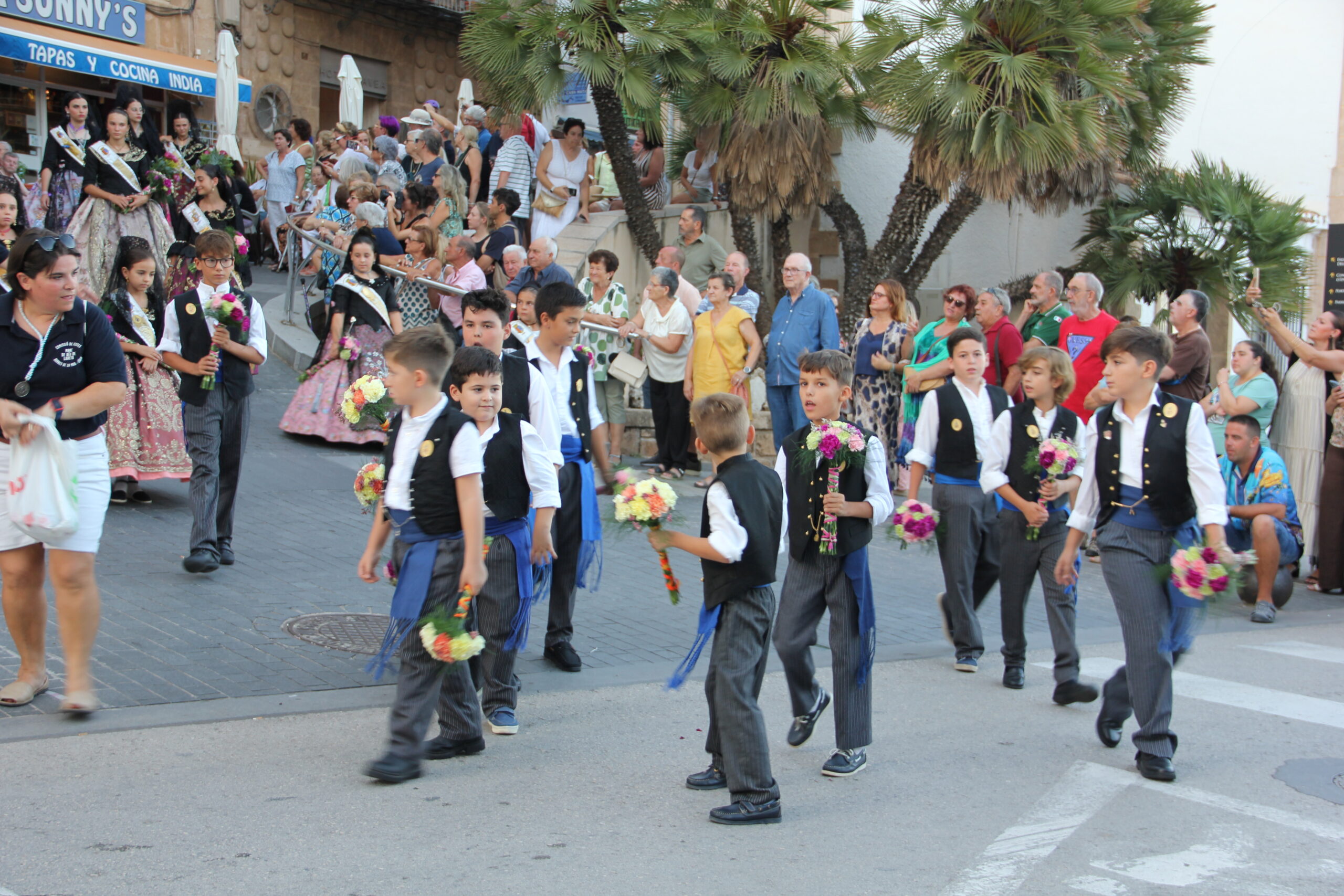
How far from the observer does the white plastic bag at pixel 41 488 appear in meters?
5.09

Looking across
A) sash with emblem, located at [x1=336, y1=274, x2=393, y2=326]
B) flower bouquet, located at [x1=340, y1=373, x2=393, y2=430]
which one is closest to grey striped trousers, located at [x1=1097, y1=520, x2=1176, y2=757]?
flower bouquet, located at [x1=340, y1=373, x2=393, y2=430]

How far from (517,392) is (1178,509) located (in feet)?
9.90

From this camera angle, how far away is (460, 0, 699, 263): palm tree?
41.7ft

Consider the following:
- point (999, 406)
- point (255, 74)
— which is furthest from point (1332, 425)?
point (255, 74)

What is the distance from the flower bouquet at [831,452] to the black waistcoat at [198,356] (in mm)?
4271

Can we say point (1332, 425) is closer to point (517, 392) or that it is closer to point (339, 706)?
point (517, 392)

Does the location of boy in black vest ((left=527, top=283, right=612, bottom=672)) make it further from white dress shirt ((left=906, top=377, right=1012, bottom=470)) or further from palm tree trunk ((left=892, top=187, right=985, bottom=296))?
palm tree trunk ((left=892, top=187, right=985, bottom=296))

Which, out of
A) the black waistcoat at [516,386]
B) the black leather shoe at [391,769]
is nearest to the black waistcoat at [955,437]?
the black waistcoat at [516,386]

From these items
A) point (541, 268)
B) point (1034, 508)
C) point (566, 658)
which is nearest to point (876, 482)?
point (1034, 508)

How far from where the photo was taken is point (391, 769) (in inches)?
191

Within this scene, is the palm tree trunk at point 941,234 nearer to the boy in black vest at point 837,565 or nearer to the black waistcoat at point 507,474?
the boy in black vest at point 837,565

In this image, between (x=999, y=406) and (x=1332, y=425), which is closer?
(x=999, y=406)

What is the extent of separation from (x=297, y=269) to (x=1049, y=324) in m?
9.80

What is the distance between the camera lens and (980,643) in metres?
7.13
